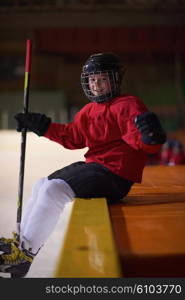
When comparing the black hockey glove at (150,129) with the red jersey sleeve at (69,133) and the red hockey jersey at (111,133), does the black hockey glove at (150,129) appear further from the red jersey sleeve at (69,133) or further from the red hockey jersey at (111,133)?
the red jersey sleeve at (69,133)

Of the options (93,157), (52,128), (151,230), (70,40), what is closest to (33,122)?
(52,128)

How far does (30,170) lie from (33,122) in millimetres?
669

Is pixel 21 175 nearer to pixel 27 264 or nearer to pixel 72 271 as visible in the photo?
pixel 27 264

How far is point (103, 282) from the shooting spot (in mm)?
689

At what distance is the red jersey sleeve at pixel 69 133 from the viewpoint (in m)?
1.24

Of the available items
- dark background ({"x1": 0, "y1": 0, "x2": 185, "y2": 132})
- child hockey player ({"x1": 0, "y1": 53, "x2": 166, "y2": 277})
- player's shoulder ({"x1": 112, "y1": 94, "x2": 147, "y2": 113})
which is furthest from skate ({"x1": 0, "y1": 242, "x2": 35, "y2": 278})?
dark background ({"x1": 0, "y1": 0, "x2": 185, "y2": 132})

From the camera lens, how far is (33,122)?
1.21 meters

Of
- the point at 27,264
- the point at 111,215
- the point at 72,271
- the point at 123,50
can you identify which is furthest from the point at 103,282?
the point at 123,50

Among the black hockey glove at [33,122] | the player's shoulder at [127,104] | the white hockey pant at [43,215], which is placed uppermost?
the player's shoulder at [127,104]

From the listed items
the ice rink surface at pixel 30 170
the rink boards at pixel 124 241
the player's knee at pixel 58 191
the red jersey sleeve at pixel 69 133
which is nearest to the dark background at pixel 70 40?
the ice rink surface at pixel 30 170

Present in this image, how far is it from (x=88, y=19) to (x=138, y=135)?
175 inches

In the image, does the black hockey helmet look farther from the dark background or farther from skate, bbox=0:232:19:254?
the dark background

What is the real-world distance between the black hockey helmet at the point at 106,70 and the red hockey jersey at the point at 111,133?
2 centimetres

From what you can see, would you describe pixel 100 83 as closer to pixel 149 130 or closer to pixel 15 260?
pixel 149 130
